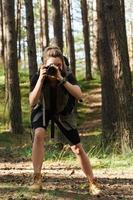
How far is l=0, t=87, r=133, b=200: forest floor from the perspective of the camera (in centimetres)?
577

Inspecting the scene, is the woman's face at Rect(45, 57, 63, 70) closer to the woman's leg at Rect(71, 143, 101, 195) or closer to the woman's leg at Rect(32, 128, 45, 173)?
the woman's leg at Rect(32, 128, 45, 173)

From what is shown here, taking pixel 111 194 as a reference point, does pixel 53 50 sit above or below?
above

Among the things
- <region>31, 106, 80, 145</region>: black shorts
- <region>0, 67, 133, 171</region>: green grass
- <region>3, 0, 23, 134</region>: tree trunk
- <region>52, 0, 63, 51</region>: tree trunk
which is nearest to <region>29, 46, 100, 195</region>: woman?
<region>31, 106, 80, 145</region>: black shorts

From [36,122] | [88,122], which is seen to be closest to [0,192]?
[36,122]

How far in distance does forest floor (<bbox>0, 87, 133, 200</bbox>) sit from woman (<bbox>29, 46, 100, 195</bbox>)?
0.75 feet

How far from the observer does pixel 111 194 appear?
604cm

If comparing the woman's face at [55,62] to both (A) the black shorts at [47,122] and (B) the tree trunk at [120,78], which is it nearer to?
(A) the black shorts at [47,122]

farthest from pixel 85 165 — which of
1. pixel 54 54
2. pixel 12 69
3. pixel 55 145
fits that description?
pixel 12 69

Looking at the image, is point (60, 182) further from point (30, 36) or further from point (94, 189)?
point (30, 36)

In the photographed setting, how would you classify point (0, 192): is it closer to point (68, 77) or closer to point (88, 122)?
point (68, 77)

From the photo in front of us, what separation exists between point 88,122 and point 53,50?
16.6 metres

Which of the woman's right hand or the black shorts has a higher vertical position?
the woman's right hand

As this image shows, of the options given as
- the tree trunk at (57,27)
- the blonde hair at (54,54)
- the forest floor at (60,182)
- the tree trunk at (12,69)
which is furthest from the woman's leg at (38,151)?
the tree trunk at (12,69)

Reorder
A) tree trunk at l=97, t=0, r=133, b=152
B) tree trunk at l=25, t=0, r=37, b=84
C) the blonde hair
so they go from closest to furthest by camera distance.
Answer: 1. the blonde hair
2. tree trunk at l=97, t=0, r=133, b=152
3. tree trunk at l=25, t=0, r=37, b=84
